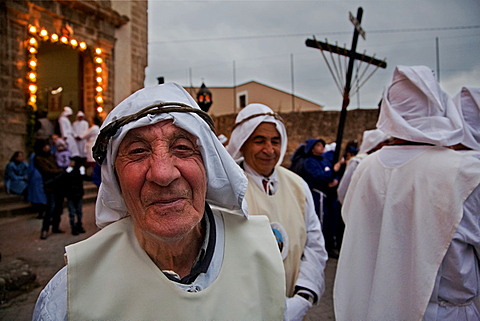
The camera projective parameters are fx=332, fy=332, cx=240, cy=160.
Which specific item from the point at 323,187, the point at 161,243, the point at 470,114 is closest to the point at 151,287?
the point at 161,243

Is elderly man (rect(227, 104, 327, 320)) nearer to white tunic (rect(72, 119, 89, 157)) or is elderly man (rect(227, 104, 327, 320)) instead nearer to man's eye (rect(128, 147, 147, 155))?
man's eye (rect(128, 147, 147, 155))

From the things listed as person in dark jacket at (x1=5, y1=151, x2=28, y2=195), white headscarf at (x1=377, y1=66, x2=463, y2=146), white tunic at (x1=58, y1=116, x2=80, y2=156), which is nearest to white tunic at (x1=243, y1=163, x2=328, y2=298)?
white headscarf at (x1=377, y1=66, x2=463, y2=146)

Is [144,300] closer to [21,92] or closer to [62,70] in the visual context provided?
[21,92]

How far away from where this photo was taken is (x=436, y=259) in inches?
73.6

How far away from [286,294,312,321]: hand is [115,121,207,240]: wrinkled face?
1091 millimetres

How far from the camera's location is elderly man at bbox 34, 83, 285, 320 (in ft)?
4.05

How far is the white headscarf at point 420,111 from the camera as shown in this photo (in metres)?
2.12

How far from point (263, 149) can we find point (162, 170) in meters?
1.44

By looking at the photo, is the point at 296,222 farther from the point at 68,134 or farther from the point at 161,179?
the point at 68,134

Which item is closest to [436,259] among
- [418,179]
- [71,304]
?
[418,179]

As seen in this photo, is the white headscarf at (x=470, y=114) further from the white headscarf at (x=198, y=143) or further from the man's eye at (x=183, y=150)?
the man's eye at (x=183, y=150)

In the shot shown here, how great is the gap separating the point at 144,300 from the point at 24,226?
759 cm

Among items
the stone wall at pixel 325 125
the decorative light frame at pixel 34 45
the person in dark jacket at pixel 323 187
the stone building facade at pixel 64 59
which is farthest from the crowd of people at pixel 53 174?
the stone wall at pixel 325 125

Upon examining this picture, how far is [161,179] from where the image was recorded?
1.23 m
